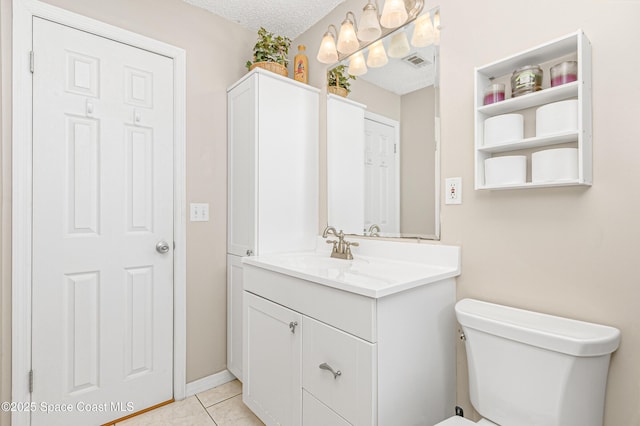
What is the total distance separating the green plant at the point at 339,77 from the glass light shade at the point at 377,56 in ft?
0.48

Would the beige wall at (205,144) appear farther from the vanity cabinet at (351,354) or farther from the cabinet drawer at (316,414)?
the cabinet drawer at (316,414)

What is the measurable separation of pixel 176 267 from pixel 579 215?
1958 mm

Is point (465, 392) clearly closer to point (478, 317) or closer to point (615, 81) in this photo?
point (478, 317)

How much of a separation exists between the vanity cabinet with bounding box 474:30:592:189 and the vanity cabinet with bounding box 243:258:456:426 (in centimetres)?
57

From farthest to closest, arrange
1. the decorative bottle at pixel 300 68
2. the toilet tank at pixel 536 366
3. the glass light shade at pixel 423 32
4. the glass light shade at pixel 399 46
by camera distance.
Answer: the decorative bottle at pixel 300 68 < the glass light shade at pixel 399 46 < the glass light shade at pixel 423 32 < the toilet tank at pixel 536 366

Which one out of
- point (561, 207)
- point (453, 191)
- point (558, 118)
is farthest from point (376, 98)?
point (561, 207)

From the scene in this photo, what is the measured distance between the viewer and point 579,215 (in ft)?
3.50

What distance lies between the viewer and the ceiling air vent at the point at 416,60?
1524 millimetres

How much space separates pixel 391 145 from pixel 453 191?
46cm

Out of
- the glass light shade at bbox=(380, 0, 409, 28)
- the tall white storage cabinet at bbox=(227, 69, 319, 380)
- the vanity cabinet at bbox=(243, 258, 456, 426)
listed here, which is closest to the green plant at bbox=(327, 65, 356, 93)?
the tall white storage cabinet at bbox=(227, 69, 319, 380)

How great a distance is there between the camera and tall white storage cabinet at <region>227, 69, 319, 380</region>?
1.85 m

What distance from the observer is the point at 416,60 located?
156 cm

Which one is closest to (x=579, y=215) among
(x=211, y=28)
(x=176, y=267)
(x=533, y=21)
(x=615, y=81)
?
(x=615, y=81)

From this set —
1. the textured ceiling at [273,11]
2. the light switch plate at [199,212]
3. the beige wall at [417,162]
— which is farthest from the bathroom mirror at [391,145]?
the light switch plate at [199,212]
